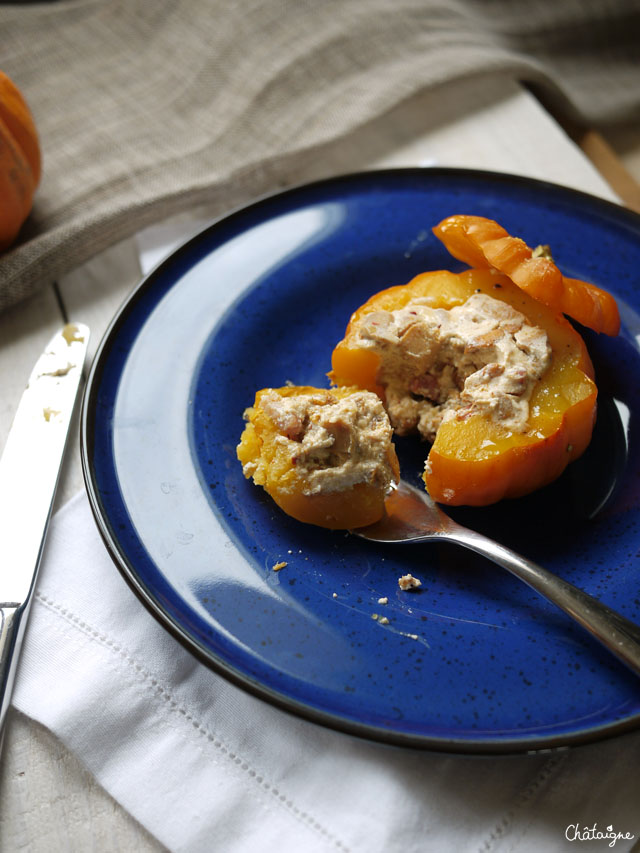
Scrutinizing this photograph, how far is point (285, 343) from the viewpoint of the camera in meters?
2.34

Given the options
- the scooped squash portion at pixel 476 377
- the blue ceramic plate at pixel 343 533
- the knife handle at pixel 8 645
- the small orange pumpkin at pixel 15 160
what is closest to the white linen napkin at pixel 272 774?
the knife handle at pixel 8 645

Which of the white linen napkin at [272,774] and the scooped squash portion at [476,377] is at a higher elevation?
the scooped squash portion at [476,377]

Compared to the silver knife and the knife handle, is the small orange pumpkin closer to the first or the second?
the silver knife

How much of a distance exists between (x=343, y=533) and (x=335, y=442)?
0.77 ft

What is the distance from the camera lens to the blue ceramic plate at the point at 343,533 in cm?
156

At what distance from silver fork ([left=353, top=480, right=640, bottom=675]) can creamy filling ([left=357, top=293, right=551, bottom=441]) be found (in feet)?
0.74

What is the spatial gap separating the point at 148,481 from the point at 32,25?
2.36 meters

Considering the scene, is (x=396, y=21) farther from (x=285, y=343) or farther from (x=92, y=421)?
(x=92, y=421)

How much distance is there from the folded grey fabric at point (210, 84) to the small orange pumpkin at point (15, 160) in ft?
0.46

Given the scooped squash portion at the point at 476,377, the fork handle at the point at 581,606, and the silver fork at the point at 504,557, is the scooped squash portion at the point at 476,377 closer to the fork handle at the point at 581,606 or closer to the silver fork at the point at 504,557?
the silver fork at the point at 504,557

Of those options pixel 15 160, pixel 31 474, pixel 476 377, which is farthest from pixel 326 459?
pixel 15 160

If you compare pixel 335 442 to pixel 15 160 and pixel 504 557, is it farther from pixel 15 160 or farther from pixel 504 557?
pixel 15 160

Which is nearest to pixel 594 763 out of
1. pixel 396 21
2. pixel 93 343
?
pixel 93 343

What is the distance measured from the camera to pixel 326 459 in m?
1.82
